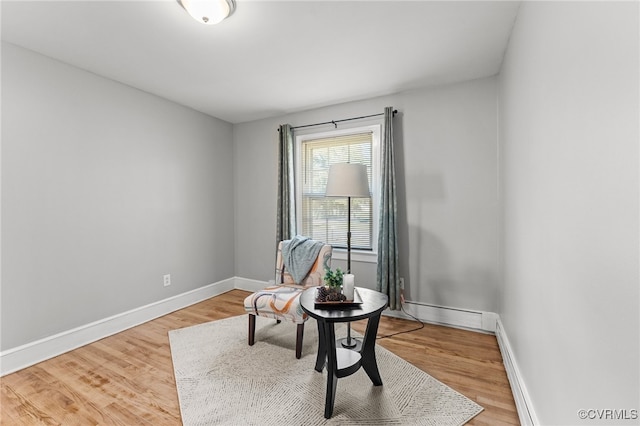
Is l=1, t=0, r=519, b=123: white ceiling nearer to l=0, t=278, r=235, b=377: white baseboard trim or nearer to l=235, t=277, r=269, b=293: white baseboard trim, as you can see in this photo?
l=0, t=278, r=235, b=377: white baseboard trim

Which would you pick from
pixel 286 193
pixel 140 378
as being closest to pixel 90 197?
pixel 140 378

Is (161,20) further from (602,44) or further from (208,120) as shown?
(602,44)

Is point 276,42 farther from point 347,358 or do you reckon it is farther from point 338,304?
point 347,358

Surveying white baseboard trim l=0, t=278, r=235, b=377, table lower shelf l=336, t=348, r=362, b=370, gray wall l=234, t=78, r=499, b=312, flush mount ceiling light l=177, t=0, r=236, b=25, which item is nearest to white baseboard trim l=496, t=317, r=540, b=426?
→ gray wall l=234, t=78, r=499, b=312

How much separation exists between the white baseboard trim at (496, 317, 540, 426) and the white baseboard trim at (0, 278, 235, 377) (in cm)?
331

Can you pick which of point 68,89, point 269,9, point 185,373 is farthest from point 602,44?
point 68,89

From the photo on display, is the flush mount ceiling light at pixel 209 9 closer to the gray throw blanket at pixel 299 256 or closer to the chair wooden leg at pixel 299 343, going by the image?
the gray throw blanket at pixel 299 256

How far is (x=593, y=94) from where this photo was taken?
2.88 feet

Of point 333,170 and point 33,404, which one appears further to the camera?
point 333,170

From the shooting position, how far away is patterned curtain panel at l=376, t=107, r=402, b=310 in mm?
3037

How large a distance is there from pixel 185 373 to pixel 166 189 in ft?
6.79

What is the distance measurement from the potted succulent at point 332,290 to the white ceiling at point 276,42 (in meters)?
1.71

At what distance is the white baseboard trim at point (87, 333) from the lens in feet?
7.23

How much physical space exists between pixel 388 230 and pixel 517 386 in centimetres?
163
